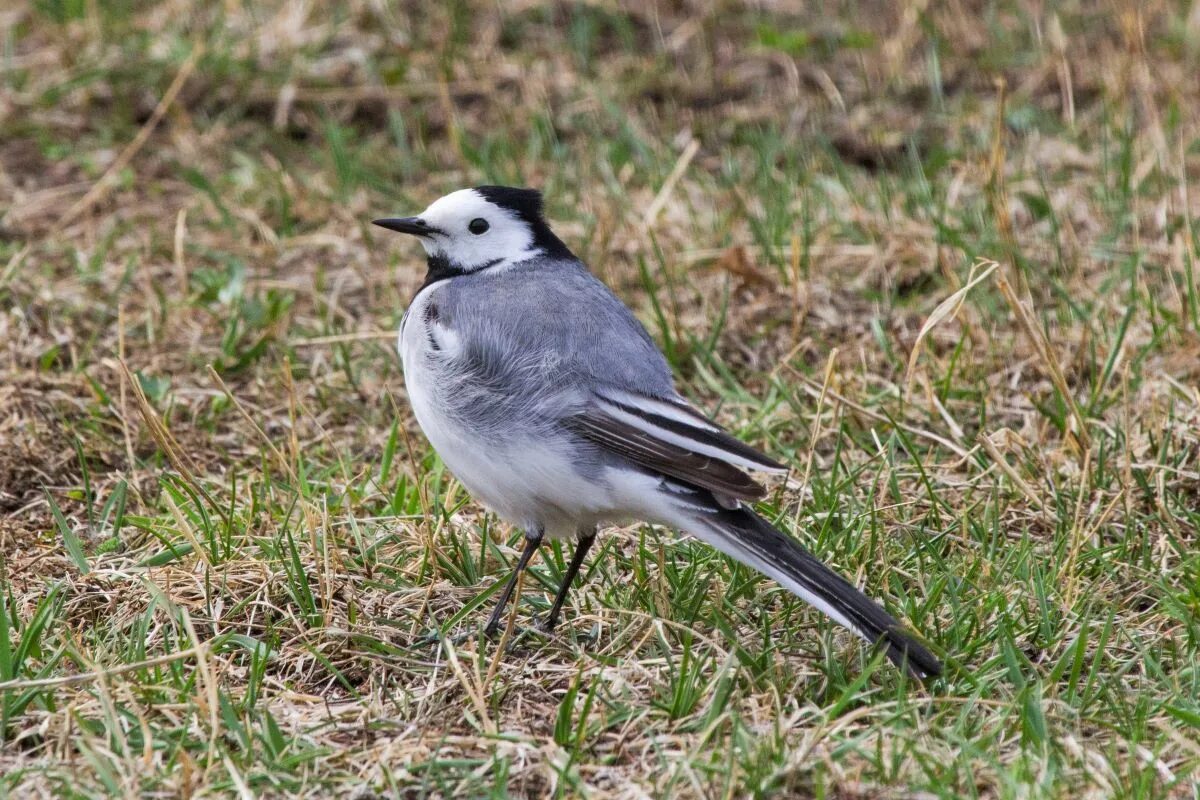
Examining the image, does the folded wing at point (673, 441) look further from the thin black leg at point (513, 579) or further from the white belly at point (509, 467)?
the thin black leg at point (513, 579)

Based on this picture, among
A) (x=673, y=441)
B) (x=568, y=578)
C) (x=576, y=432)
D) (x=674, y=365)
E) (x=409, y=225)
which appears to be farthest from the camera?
(x=674, y=365)

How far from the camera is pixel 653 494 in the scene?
14.2 feet

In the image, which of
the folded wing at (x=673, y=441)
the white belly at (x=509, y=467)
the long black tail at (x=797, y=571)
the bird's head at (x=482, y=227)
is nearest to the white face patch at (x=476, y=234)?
the bird's head at (x=482, y=227)

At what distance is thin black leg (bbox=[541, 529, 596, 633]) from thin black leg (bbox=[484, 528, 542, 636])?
13cm

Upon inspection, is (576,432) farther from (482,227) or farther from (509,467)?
(482,227)

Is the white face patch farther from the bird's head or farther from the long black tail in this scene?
the long black tail

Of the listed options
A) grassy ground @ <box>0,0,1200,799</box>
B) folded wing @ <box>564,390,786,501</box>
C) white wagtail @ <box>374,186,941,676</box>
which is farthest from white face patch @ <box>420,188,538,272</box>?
folded wing @ <box>564,390,786,501</box>

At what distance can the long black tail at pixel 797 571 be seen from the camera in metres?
4.03

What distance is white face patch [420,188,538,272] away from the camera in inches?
208

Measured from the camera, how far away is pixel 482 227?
5.29 metres


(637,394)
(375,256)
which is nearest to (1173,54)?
(375,256)

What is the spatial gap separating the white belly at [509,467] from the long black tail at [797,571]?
26 cm

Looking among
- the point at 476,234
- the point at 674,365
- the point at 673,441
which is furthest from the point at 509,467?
the point at 674,365

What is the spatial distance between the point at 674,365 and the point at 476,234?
1359 millimetres
